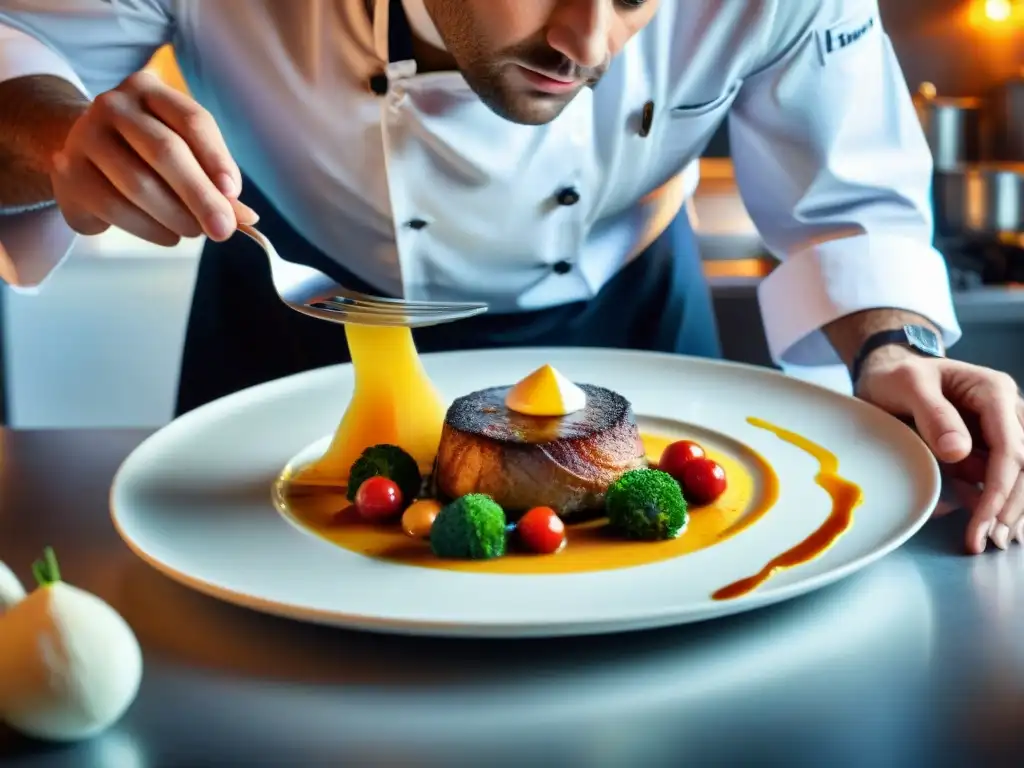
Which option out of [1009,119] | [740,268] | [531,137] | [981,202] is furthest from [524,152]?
[1009,119]

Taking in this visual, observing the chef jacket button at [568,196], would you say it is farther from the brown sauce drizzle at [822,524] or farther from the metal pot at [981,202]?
the metal pot at [981,202]

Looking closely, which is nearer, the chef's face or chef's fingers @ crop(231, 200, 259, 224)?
chef's fingers @ crop(231, 200, 259, 224)

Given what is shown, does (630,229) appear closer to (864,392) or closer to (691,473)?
(864,392)

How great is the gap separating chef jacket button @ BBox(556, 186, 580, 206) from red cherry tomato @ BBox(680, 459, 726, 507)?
2.15 feet

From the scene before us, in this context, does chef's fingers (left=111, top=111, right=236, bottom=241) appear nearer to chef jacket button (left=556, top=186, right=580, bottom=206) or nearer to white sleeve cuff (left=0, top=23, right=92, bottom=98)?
white sleeve cuff (left=0, top=23, right=92, bottom=98)

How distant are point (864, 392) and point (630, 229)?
594 millimetres

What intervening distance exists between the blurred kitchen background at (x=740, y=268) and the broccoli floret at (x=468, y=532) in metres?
1.67

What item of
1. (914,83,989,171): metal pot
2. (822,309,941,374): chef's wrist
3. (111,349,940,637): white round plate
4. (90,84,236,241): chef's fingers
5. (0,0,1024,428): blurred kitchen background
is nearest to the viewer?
(111,349,940,637): white round plate

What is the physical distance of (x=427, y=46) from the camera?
166cm

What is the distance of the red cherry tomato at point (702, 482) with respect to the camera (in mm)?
1174

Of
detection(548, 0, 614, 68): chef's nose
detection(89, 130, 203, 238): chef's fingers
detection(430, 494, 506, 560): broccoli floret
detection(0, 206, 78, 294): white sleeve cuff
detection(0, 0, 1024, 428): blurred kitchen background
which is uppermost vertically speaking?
detection(548, 0, 614, 68): chef's nose

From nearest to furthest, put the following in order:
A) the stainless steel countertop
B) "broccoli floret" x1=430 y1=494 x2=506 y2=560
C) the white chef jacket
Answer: the stainless steel countertop, "broccoli floret" x1=430 y1=494 x2=506 y2=560, the white chef jacket

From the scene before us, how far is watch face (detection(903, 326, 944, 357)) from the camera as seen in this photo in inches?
56.8

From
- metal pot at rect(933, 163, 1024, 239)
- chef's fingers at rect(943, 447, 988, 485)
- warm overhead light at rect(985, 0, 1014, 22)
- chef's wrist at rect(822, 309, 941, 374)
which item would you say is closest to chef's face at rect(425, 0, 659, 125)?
chef's wrist at rect(822, 309, 941, 374)
